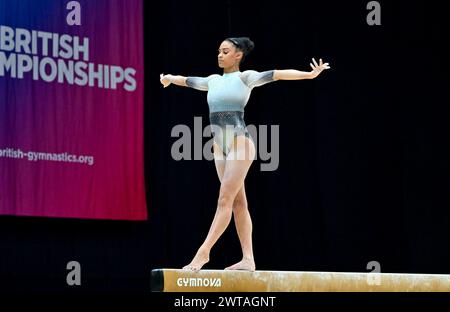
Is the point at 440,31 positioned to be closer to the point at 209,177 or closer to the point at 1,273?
the point at 209,177

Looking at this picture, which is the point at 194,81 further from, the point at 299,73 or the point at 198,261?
the point at 198,261

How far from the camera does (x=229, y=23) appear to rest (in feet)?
35.8

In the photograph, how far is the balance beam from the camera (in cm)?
646

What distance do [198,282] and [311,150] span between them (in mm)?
5026

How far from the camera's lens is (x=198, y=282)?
652 centimetres

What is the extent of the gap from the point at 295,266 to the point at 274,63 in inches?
93.3

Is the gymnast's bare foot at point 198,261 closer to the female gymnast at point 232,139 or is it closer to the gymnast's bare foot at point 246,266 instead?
the female gymnast at point 232,139

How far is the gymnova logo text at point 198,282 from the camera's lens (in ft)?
21.2

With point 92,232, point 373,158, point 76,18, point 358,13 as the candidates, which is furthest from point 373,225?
point 76,18

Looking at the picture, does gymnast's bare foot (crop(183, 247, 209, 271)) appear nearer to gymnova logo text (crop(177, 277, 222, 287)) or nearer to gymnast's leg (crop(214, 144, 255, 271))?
gymnova logo text (crop(177, 277, 222, 287))

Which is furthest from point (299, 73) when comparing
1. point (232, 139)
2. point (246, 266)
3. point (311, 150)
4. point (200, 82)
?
point (311, 150)

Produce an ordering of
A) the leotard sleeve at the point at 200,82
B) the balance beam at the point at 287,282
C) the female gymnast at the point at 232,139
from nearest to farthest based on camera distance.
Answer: the balance beam at the point at 287,282
the female gymnast at the point at 232,139
the leotard sleeve at the point at 200,82

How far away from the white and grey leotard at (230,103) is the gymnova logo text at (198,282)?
0.92 m

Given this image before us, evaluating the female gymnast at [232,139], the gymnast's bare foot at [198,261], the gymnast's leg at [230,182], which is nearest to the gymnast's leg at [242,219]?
the female gymnast at [232,139]
